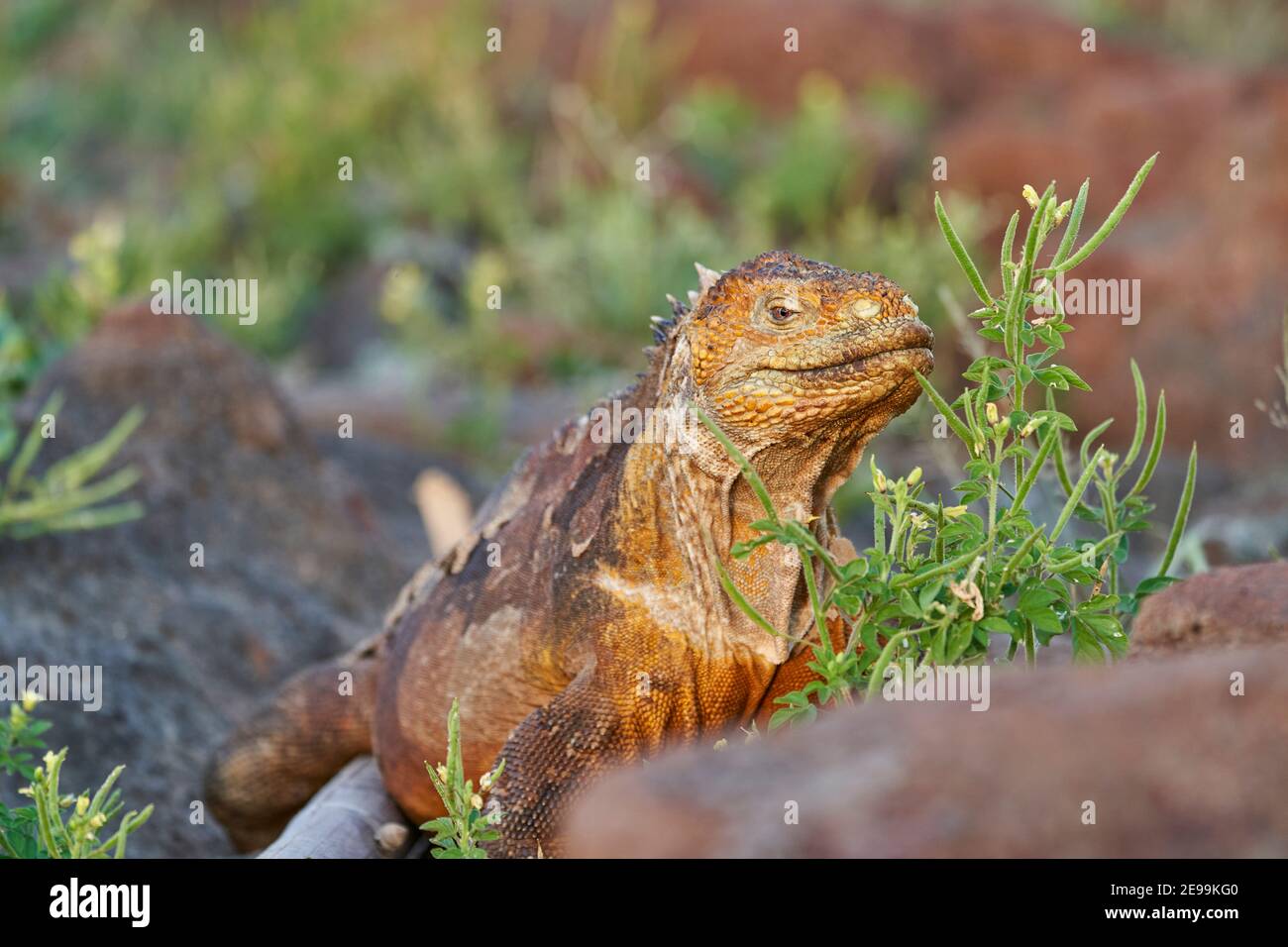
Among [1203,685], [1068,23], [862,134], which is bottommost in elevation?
[1203,685]

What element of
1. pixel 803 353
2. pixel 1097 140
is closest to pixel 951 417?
pixel 803 353

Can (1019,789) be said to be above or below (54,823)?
above

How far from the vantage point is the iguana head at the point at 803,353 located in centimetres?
367

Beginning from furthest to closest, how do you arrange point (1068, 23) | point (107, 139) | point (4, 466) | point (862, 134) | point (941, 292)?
point (1068, 23) → point (107, 139) → point (862, 134) → point (4, 466) → point (941, 292)

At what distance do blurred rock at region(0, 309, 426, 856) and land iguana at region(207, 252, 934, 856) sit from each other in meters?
1.90

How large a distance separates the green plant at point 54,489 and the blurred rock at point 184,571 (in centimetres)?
13

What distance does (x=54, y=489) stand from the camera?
627cm

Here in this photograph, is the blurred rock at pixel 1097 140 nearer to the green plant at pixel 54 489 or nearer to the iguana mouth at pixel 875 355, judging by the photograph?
the green plant at pixel 54 489

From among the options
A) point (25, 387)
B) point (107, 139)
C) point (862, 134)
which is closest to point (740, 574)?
point (25, 387)

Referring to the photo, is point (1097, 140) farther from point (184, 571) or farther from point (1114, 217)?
point (1114, 217)

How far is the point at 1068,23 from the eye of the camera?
19.3 m

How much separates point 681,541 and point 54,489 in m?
3.29
